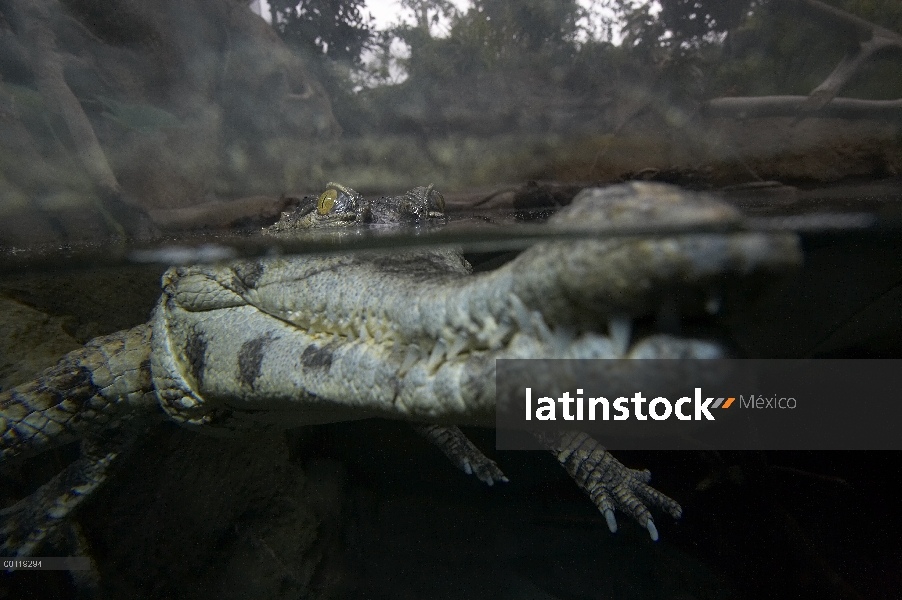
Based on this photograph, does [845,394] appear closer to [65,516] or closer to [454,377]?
[454,377]

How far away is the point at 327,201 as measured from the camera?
263 cm

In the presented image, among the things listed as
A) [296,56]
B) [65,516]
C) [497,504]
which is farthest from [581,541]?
[296,56]

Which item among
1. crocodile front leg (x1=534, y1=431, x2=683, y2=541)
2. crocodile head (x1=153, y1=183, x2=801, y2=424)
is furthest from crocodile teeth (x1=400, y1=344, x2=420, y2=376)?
crocodile front leg (x1=534, y1=431, x2=683, y2=541)

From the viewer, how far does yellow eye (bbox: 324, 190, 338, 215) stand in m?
2.63

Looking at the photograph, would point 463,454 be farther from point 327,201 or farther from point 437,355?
point 437,355

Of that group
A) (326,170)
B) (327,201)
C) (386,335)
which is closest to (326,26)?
(326,170)

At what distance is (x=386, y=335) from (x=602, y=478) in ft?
6.63

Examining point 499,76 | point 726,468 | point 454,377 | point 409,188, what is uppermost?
point 499,76

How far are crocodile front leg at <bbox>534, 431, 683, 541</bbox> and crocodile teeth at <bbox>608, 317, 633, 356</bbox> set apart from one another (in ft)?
5.86

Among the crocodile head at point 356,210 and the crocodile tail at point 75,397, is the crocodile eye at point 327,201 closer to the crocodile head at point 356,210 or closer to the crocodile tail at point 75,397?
the crocodile head at point 356,210

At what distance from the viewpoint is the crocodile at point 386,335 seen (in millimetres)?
740

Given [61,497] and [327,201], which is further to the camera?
[327,201]

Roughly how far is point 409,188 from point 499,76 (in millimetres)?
842

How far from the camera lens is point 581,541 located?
3.70 meters
